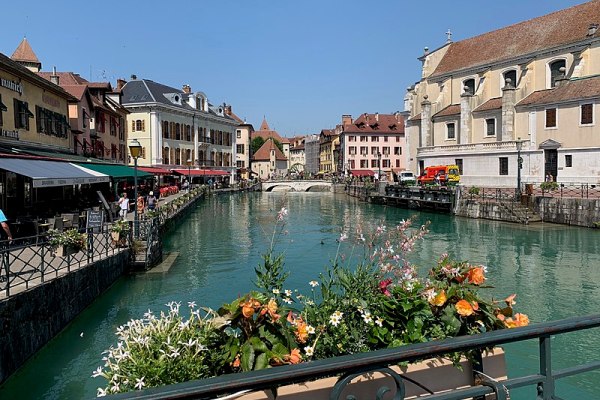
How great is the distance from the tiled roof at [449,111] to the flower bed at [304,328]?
56132 millimetres

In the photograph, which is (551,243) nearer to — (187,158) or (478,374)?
(478,374)

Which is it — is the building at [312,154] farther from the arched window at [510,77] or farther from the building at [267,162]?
the arched window at [510,77]

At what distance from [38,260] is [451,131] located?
52265 millimetres

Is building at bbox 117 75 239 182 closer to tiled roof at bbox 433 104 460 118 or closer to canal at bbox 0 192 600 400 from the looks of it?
canal at bbox 0 192 600 400

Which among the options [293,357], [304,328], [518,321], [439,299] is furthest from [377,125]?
[293,357]

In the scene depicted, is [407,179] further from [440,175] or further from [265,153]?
[265,153]

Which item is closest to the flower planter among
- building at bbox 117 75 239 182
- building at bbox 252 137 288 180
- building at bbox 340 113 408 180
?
building at bbox 117 75 239 182

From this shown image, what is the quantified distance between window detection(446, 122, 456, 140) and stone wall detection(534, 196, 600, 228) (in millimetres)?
21951

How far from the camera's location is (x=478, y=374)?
3.92 metres

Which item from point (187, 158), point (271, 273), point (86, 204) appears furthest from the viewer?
point (187, 158)

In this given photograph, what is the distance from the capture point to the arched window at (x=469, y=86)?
192 ft

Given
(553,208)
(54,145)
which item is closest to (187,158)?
(54,145)

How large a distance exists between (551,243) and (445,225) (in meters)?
10.0

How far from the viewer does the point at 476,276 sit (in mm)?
4688
